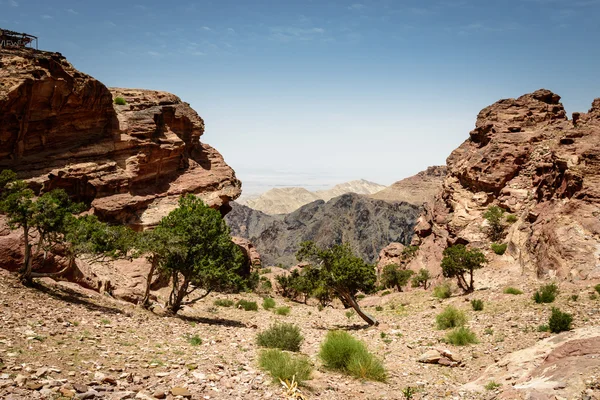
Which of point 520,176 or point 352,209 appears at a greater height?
point 520,176

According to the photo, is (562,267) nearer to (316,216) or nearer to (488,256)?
(488,256)

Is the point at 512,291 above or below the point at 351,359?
above

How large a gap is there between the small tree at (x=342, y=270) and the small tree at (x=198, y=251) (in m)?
4.20

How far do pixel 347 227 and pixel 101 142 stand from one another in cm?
12108

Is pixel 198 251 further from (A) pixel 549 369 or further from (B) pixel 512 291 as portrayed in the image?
(B) pixel 512 291

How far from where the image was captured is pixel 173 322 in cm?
1778

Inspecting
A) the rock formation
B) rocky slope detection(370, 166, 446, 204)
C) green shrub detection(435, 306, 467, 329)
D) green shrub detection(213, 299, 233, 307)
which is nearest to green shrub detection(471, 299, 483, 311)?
green shrub detection(435, 306, 467, 329)

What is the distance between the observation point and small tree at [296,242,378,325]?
20969 millimetres

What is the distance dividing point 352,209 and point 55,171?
134862mm

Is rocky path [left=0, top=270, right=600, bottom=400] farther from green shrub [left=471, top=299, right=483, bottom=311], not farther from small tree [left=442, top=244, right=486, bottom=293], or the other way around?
small tree [left=442, top=244, right=486, bottom=293]

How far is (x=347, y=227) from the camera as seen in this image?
153 metres

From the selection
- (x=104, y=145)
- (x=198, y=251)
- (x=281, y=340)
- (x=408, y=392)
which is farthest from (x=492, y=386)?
(x=104, y=145)

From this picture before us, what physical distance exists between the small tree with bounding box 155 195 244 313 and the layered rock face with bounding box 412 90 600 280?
1984 centimetres

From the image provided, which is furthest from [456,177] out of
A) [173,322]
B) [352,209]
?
[352,209]
